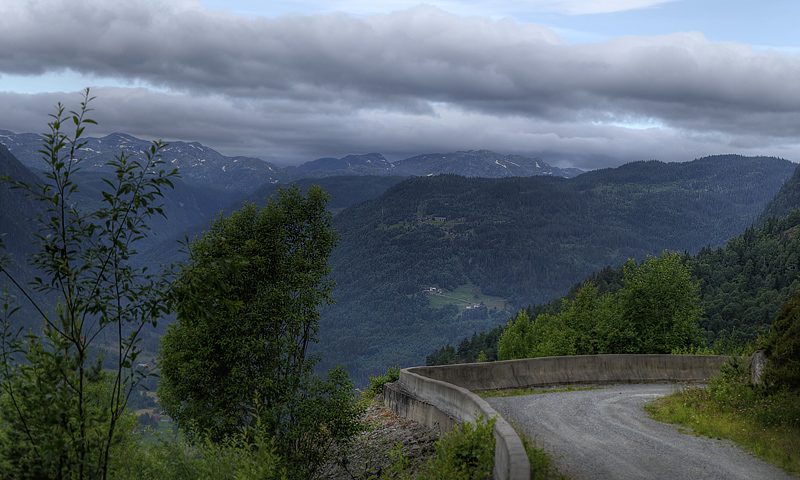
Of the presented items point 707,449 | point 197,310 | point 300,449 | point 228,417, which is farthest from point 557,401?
point 197,310

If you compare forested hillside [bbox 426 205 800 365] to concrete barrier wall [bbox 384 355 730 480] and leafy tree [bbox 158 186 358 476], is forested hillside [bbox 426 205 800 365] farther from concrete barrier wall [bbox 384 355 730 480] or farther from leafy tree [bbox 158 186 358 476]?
leafy tree [bbox 158 186 358 476]

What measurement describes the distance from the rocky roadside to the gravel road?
274 cm

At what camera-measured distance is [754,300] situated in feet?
367

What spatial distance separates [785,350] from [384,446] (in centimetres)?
1150

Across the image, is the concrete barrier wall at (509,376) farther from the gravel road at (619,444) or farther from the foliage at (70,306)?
the foliage at (70,306)

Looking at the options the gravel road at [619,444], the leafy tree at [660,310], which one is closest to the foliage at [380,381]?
the gravel road at [619,444]

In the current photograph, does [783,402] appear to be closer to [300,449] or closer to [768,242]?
[300,449]

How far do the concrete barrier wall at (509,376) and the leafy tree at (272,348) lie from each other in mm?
2455

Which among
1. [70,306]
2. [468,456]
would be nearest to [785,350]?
[468,456]

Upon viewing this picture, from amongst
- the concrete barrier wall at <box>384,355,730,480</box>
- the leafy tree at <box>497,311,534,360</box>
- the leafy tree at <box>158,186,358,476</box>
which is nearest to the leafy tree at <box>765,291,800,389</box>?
the concrete barrier wall at <box>384,355,730,480</box>

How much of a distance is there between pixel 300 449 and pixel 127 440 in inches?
366

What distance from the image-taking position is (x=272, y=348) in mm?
20578

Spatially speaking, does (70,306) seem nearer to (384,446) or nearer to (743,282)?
(384,446)

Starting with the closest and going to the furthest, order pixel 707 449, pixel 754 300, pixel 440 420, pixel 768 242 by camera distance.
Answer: pixel 707 449
pixel 440 420
pixel 754 300
pixel 768 242
